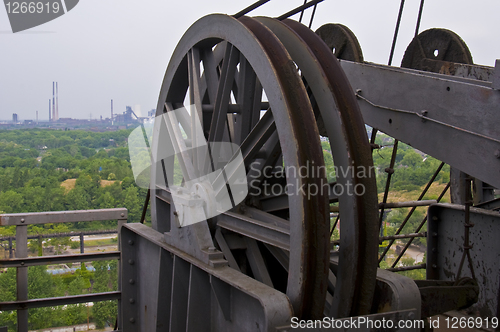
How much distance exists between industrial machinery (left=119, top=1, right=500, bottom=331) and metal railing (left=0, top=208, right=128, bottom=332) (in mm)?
335

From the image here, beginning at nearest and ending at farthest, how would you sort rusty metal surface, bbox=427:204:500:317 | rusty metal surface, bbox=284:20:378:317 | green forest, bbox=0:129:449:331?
rusty metal surface, bbox=284:20:378:317 < rusty metal surface, bbox=427:204:500:317 < green forest, bbox=0:129:449:331

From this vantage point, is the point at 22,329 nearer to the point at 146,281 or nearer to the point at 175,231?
the point at 146,281

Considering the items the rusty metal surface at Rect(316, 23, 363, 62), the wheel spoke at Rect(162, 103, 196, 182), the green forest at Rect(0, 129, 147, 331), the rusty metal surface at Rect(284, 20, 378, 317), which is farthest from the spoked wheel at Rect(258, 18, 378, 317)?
the green forest at Rect(0, 129, 147, 331)

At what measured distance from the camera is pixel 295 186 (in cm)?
259

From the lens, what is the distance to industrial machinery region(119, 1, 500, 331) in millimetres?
2611

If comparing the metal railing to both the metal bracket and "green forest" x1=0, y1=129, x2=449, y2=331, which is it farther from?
"green forest" x1=0, y1=129, x2=449, y2=331

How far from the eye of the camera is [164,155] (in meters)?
4.75

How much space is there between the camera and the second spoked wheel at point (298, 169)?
258 centimetres

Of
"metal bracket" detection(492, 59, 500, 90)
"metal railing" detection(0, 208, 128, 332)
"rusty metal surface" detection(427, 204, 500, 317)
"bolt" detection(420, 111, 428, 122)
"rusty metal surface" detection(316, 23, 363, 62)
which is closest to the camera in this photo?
"metal bracket" detection(492, 59, 500, 90)

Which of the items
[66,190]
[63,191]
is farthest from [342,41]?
[66,190]

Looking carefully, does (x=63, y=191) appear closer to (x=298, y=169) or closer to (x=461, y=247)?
(x=461, y=247)

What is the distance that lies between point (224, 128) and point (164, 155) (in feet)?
3.56

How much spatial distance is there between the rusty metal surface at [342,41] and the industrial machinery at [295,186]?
22 millimetres

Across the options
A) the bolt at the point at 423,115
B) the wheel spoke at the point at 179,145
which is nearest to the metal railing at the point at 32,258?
the wheel spoke at the point at 179,145
